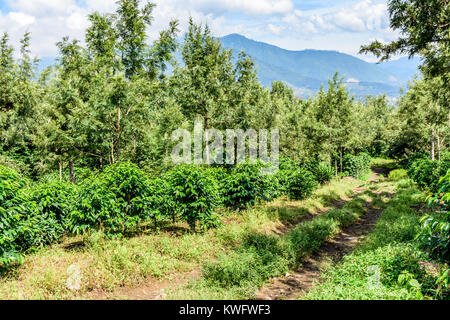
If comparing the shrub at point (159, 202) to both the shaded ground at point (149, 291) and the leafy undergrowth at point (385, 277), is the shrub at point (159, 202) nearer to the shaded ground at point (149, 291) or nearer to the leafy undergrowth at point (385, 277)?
the shaded ground at point (149, 291)

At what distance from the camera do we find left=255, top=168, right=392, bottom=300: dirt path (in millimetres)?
6462

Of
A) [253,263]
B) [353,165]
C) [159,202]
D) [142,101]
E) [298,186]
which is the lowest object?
[253,263]

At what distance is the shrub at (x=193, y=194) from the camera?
9.36 m

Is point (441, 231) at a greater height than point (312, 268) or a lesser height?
greater

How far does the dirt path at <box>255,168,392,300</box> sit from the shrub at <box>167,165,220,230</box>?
3427 millimetres

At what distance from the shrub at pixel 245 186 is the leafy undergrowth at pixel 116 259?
6.68 feet

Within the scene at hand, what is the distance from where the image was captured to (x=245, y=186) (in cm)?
1270

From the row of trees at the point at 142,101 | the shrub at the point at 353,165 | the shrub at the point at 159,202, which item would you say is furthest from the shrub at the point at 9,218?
the shrub at the point at 353,165

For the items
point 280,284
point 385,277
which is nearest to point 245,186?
point 280,284

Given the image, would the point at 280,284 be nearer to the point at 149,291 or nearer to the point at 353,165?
the point at 149,291

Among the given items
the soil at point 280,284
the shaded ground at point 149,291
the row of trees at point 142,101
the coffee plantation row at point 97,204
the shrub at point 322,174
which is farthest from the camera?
the shrub at point 322,174

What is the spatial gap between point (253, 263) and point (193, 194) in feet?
10.8
